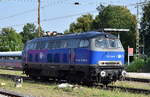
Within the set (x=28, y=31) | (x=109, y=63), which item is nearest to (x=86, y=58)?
(x=109, y=63)

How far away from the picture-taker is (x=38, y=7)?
41.8 metres

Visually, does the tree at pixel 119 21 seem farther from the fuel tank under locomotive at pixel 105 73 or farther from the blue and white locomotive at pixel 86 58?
the fuel tank under locomotive at pixel 105 73

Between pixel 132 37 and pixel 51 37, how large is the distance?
53721mm

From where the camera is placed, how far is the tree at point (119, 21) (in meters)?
77.3

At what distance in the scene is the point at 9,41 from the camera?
359 feet

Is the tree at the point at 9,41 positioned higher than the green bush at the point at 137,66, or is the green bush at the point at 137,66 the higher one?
the tree at the point at 9,41

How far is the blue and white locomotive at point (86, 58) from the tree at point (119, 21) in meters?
53.7

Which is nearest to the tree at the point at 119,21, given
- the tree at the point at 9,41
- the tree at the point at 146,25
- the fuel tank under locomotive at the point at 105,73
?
the tree at the point at 146,25

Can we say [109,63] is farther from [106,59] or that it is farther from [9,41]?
[9,41]

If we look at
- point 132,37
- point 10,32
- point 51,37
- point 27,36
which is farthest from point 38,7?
point 27,36

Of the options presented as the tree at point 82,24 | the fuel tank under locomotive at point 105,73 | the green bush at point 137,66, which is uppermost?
the tree at point 82,24

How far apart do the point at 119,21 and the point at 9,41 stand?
1640 inches

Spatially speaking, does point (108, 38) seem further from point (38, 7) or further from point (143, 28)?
point (143, 28)

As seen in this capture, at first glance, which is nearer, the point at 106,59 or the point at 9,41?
the point at 106,59
